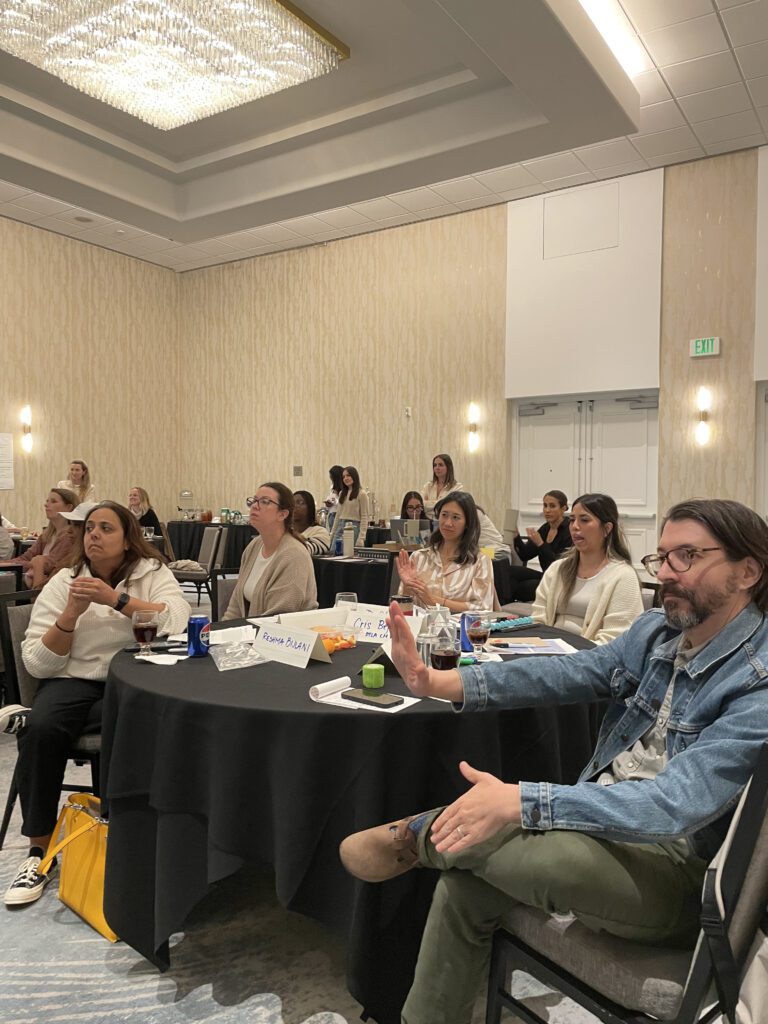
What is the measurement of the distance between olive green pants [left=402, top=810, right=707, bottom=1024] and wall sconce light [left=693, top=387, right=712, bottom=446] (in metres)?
7.80

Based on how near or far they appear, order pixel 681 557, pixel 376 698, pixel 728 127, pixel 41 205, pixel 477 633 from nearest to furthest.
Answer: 1. pixel 681 557
2. pixel 376 698
3. pixel 477 633
4. pixel 728 127
5. pixel 41 205

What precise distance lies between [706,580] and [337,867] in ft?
3.81

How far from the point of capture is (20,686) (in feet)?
9.38

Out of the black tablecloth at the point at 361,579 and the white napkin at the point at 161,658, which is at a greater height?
the white napkin at the point at 161,658

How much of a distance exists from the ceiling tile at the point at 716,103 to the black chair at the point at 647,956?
729cm

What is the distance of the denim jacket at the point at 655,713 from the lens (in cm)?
133

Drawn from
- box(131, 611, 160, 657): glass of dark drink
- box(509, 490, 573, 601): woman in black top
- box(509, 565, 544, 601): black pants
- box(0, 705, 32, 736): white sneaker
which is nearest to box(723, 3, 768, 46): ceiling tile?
box(509, 490, 573, 601): woman in black top

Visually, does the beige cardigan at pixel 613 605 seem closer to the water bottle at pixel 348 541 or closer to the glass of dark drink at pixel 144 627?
the glass of dark drink at pixel 144 627

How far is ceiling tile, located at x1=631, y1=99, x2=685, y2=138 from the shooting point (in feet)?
23.5

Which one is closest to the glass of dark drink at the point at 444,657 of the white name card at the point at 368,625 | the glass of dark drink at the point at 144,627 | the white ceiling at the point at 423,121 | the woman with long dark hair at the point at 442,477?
the white name card at the point at 368,625

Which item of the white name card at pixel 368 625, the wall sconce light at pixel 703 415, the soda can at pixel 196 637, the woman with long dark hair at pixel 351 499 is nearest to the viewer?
the soda can at pixel 196 637

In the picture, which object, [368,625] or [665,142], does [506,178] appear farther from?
[368,625]

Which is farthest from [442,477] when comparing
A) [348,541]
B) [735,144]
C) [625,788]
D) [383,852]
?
[625,788]

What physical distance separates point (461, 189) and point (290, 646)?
322 inches
